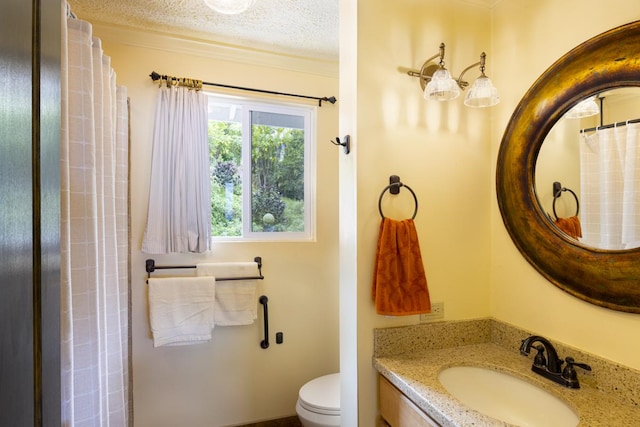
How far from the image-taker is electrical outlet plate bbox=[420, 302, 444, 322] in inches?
55.0

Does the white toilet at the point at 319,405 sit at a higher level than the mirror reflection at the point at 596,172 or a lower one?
lower

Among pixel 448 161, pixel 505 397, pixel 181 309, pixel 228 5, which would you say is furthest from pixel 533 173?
pixel 181 309

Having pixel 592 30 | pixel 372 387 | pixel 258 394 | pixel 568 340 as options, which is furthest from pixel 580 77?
pixel 258 394

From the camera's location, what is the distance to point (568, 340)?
1.16 m

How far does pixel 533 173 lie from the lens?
1.28 meters

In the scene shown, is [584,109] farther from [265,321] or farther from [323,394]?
[265,321]

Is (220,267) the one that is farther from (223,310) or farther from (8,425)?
(8,425)

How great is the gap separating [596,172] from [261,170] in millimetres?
1824

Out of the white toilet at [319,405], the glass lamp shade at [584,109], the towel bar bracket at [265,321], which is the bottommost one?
the white toilet at [319,405]

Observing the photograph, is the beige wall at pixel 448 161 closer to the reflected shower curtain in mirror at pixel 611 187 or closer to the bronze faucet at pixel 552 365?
the bronze faucet at pixel 552 365

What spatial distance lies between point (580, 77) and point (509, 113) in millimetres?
312

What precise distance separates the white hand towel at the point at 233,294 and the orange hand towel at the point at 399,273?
3.49 ft

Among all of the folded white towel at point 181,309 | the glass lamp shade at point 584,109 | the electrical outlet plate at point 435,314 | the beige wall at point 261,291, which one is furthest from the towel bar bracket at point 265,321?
the glass lamp shade at point 584,109

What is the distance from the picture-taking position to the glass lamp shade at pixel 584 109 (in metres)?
1.08
